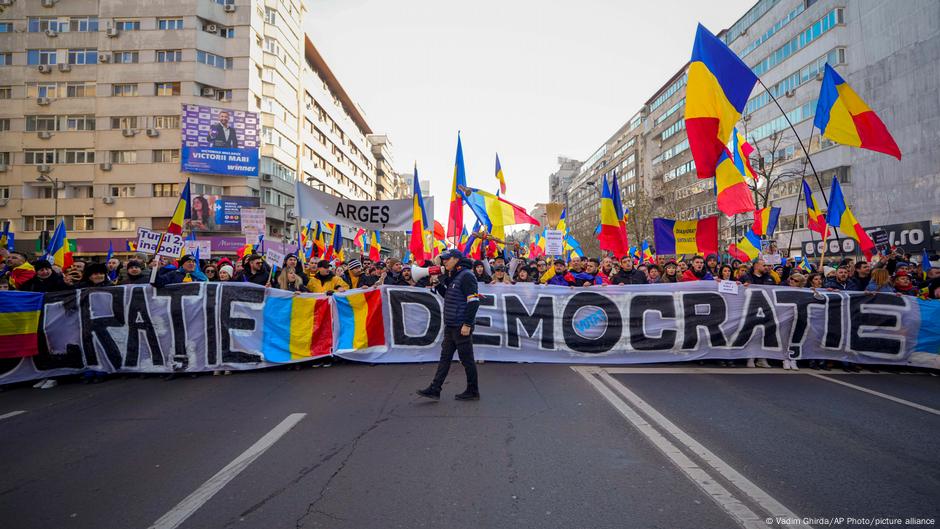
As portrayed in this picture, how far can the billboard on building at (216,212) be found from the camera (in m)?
38.6

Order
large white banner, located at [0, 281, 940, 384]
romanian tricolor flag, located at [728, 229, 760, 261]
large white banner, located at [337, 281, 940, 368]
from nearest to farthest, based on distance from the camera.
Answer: large white banner, located at [0, 281, 940, 384]
large white banner, located at [337, 281, 940, 368]
romanian tricolor flag, located at [728, 229, 760, 261]

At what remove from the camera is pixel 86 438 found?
464 cm

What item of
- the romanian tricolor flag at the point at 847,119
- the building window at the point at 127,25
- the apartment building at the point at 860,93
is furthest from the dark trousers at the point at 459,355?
the building window at the point at 127,25

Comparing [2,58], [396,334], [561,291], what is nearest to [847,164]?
[561,291]

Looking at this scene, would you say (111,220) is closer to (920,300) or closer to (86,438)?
(86,438)

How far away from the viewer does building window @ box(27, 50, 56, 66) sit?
4103 cm

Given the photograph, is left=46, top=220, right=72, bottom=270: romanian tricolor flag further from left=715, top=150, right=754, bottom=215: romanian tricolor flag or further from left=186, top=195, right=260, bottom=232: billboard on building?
left=186, top=195, right=260, bottom=232: billboard on building

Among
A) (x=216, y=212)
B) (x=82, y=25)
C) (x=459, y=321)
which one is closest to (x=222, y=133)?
(x=216, y=212)

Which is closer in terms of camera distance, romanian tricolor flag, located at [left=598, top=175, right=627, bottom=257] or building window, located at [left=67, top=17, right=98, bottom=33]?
romanian tricolor flag, located at [left=598, top=175, right=627, bottom=257]

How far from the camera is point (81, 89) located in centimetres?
4094

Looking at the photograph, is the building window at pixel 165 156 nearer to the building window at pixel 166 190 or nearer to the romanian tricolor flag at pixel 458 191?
the building window at pixel 166 190

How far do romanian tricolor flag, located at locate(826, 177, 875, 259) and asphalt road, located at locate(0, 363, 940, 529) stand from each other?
561cm

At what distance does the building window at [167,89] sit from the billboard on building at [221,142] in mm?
4261

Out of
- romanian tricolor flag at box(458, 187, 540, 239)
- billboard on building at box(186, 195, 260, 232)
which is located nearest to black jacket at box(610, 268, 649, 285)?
romanian tricolor flag at box(458, 187, 540, 239)
